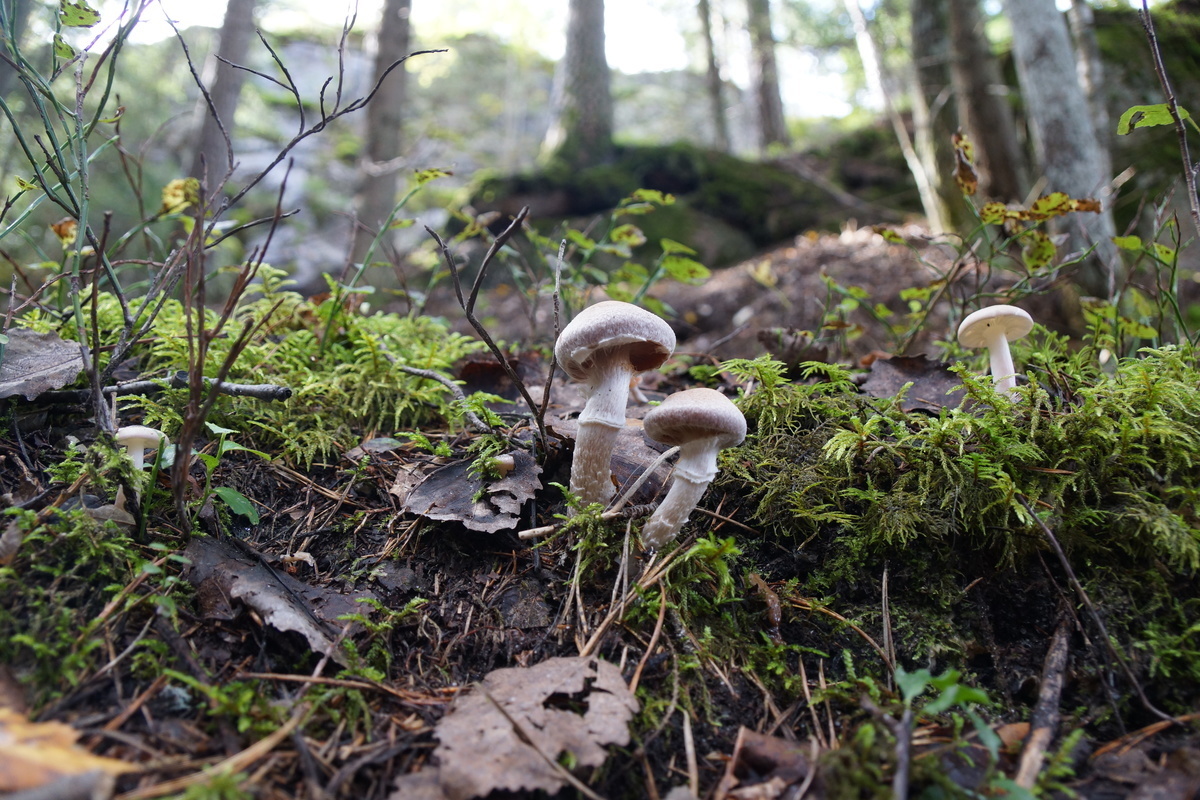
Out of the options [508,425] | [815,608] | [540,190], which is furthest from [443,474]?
[540,190]

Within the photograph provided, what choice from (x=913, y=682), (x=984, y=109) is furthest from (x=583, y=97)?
(x=913, y=682)

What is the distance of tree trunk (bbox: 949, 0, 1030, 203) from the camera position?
670 centimetres

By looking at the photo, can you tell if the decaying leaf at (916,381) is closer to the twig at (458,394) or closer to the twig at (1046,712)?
the twig at (1046,712)

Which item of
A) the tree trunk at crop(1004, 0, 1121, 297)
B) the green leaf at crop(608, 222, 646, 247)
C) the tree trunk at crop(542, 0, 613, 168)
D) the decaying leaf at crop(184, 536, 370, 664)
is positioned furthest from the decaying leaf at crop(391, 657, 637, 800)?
the tree trunk at crop(542, 0, 613, 168)

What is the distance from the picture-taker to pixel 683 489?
1.89m

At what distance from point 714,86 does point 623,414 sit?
16389 mm

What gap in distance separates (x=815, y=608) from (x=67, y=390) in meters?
2.64

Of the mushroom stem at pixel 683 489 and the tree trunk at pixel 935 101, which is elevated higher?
the tree trunk at pixel 935 101

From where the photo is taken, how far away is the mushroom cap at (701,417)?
1731mm

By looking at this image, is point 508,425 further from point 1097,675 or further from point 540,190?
point 540,190

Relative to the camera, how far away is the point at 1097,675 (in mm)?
1631

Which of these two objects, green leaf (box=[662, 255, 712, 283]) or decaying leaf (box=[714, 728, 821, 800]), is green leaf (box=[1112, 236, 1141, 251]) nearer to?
green leaf (box=[662, 255, 712, 283])

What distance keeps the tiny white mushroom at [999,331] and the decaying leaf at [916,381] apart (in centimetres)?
16

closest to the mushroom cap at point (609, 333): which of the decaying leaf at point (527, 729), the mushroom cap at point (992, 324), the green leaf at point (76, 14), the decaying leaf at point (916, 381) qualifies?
the decaying leaf at point (527, 729)
